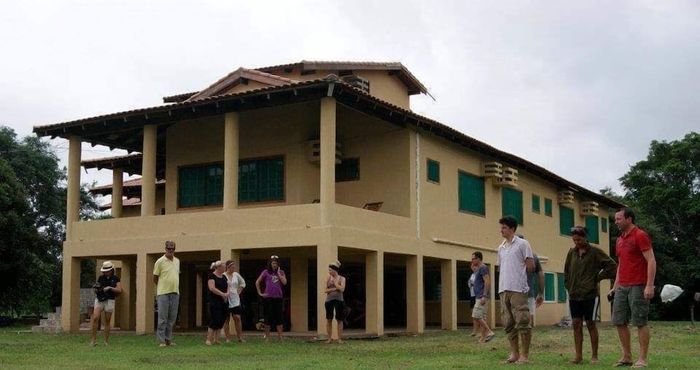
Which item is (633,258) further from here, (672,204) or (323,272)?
(672,204)

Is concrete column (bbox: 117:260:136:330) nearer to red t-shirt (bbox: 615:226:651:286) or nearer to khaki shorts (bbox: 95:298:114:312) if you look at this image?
khaki shorts (bbox: 95:298:114:312)

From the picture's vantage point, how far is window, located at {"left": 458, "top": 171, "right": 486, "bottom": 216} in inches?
929

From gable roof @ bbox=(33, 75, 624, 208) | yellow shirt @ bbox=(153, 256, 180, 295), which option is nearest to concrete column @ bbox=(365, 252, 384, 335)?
gable roof @ bbox=(33, 75, 624, 208)

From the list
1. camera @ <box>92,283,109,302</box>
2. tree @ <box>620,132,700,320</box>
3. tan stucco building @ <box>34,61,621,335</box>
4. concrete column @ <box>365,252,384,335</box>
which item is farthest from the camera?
tree @ <box>620,132,700,320</box>

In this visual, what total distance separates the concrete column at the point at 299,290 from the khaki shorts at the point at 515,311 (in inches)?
427

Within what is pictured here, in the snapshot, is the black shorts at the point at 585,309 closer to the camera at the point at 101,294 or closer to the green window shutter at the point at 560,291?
the camera at the point at 101,294

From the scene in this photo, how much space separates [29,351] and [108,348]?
124 cm

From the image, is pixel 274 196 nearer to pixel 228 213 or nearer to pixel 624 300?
pixel 228 213

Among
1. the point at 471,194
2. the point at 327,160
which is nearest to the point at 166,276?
the point at 327,160

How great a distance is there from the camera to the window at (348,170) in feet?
71.4

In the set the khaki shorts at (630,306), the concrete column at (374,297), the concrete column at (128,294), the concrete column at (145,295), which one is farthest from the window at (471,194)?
the khaki shorts at (630,306)

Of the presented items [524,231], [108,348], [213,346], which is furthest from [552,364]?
[524,231]

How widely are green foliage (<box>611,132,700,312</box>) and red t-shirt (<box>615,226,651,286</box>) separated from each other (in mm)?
36355

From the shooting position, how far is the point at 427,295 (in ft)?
88.2
